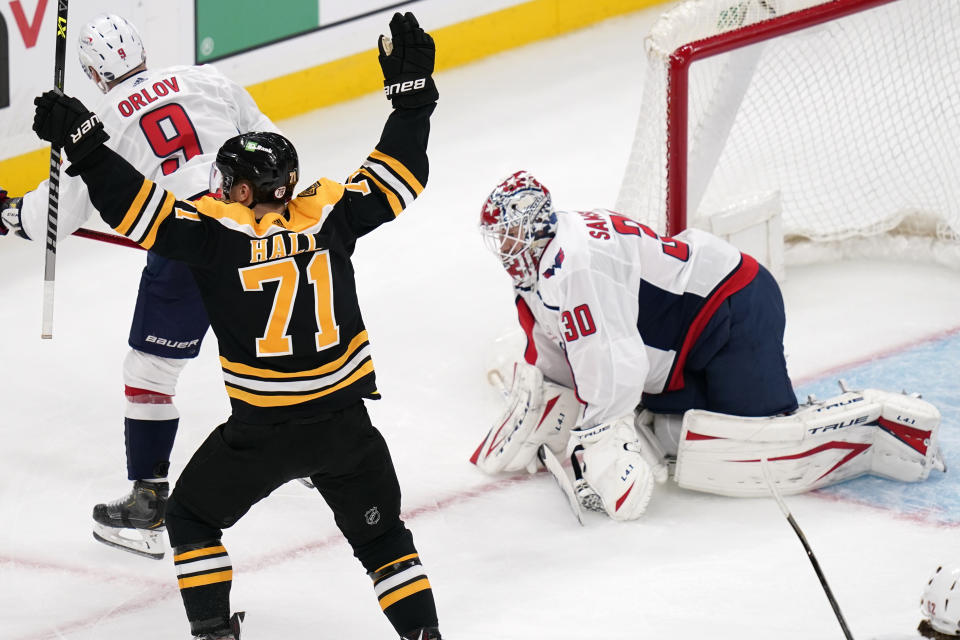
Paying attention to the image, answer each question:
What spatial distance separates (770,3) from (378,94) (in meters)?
2.38

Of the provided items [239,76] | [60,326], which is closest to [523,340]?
[60,326]

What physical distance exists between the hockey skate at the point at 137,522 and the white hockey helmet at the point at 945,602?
191cm

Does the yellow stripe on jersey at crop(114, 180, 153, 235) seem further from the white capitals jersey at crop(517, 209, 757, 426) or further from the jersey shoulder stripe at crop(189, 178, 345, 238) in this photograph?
the white capitals jersey at crop(517, 209, 757, 426)

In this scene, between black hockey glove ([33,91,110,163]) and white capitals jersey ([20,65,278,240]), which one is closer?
black hockey glove ([33,91,110,163])

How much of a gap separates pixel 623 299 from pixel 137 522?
121 centimetres

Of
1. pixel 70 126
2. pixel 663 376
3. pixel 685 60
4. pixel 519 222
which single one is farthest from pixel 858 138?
pixel 70 126

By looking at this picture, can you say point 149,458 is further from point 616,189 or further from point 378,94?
point 378,94

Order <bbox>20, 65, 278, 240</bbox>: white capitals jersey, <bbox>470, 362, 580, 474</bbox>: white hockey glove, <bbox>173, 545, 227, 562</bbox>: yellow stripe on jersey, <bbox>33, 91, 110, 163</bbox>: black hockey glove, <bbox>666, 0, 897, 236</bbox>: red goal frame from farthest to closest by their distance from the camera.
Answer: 1. <bbox>666, 0, 897, 236</bbox>: red goal frame
2. <bbox>470, 362, 580, 474</bbox>: white hockey glove
3. <bbox>20, 65, 278, 240</bbox>: white capitals jersey
4. <bbox>173, 545, 227, 562</bbox>: yellow stripe on jersey
5. <bbox>33, 91, 110, 163</bbox>: black hockey glove

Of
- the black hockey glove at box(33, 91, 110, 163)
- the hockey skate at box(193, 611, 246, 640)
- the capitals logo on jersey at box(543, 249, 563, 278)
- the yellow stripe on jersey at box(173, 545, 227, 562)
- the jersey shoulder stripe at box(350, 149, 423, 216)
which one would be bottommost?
the hockey skate at box(193, 611, 246, 640)

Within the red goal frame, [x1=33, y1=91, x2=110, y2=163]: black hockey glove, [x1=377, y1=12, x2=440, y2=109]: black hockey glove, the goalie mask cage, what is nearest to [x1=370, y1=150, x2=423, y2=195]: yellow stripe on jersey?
[x1=377, y1=12, x2=440, y2=109]: black hockey glove

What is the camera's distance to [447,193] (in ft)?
17.4

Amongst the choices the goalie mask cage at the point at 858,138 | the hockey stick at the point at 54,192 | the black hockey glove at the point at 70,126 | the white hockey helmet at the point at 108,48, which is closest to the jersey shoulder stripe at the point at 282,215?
the black hockey glove at the point at 70,126

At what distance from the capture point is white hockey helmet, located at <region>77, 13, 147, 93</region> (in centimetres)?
323

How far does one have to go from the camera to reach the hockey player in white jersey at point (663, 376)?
3.23 meters
